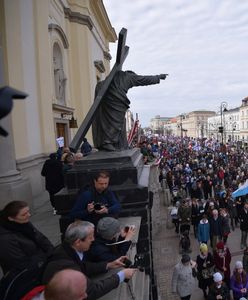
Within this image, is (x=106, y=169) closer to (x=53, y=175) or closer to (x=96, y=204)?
(x=96, y=204)

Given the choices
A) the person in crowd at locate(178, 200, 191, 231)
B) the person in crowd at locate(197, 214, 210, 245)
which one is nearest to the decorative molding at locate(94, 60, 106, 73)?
the person in crowd at locate(178, 200, 191, 231)

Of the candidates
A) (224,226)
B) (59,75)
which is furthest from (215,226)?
(59,75)

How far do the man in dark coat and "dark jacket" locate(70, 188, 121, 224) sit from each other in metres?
2.34

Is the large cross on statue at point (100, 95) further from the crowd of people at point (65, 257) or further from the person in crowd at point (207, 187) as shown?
the person in crowd at point (207, 187)

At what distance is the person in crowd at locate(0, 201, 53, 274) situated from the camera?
3137 mm

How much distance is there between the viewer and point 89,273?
10.7 ft

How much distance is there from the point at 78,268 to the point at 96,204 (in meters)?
1.73

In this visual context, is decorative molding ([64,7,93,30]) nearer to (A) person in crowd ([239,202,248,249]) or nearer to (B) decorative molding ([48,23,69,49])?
(B) decorative molding ([48,23,69,49])

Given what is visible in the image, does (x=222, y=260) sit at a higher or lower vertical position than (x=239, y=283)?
higher

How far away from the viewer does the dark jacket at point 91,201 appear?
4281 mm

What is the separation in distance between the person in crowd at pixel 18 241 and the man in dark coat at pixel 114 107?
11.4 ft

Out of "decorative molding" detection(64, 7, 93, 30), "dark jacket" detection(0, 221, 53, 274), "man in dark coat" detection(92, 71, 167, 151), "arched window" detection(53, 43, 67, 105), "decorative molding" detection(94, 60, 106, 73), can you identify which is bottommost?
"dark jacket" detection(0, 221, 53, 274)

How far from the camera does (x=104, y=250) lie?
11.6ft

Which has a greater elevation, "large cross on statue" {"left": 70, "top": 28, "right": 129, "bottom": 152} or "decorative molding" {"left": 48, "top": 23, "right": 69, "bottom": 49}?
"decorative molding" {"left": 48, "top": 23, "right": 69, "bottom": 49}
